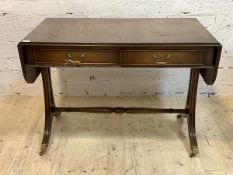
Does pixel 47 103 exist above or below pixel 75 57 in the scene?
below

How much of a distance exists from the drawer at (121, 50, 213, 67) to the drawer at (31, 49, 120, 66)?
3.1 inches

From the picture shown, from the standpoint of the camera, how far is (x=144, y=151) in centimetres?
211

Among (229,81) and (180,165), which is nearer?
(180,165)

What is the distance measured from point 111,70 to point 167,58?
1070 mm

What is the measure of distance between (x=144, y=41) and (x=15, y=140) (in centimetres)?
127

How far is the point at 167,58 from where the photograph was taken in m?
1.70

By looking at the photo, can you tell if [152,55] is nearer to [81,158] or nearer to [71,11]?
[81,158]

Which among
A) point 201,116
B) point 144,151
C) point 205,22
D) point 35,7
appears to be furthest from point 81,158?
point 205,22

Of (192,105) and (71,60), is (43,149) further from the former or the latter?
(192,105)

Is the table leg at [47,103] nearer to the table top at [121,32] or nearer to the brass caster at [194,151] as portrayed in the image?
the table top at [121,32]

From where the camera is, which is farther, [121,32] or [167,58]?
[121,32]

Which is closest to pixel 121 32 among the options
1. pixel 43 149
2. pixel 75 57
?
pixel 75 57

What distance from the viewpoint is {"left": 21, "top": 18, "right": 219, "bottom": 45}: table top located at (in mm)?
1695

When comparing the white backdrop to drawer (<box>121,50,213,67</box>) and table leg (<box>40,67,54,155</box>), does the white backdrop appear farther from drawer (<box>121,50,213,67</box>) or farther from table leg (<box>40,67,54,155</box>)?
drawer (<box>121,50,213,67</box>)
